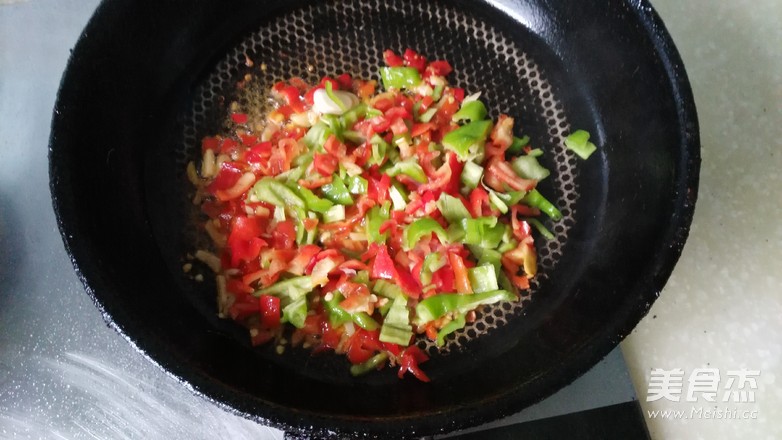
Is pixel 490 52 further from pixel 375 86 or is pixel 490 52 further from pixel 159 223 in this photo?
pixel 159 223

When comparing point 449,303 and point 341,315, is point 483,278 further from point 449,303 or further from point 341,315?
point 341,315

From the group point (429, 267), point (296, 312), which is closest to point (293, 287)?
point (296, 312)

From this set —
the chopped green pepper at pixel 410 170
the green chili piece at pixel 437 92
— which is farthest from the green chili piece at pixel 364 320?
the green chili piece at pixel 437 92

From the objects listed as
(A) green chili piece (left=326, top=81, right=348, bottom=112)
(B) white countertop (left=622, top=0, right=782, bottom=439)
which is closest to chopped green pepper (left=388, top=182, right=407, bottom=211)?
(A) green chili piece (left=326, top=81, right=348, bottom=112)

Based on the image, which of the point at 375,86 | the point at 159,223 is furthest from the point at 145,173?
the point at 375,86

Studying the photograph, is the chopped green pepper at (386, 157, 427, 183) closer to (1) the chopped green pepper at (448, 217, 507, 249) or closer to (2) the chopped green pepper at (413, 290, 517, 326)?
(1) the chopped green pepper at (448, 217, 507, 249)

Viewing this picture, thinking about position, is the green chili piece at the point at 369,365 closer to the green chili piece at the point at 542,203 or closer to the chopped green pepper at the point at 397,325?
the chopped green pepper at the point at 397,325
